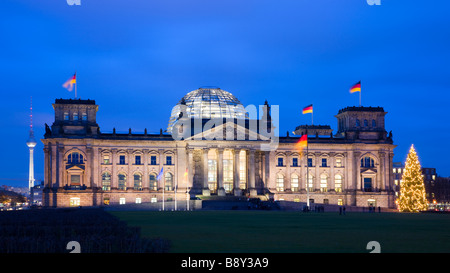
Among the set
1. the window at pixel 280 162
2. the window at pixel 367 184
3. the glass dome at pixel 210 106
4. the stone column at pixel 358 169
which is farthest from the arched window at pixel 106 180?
the window at pixel 367 184

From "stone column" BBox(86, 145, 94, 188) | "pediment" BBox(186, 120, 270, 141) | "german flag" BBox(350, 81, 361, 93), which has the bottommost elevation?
"stone column" BBox(86, 145, 94, 188)

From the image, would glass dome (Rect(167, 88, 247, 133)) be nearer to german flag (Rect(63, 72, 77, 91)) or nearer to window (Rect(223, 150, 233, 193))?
window (Rect(223, 150, 233, 193))

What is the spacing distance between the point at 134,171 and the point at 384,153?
49984 mm

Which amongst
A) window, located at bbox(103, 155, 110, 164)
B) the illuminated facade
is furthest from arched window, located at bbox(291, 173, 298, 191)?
window, located at bbox(103, 155, 110, 164)

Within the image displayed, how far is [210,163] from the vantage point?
422 feet

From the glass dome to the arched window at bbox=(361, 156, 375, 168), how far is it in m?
29.9

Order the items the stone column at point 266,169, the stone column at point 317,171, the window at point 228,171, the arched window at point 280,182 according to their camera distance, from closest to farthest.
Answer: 1. the stone column at point 266,169
2. the window at point 228,171
3. the arched window at point 280,182
4. the stone column at point 317,171

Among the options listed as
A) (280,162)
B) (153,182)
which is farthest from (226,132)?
(153,182)

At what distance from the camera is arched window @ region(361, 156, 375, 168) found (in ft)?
431

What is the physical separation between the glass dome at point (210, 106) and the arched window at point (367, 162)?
98.0ft

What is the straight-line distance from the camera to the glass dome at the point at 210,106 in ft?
465

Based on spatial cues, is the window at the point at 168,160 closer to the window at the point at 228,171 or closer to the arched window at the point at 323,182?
the window at the point at 228,171
